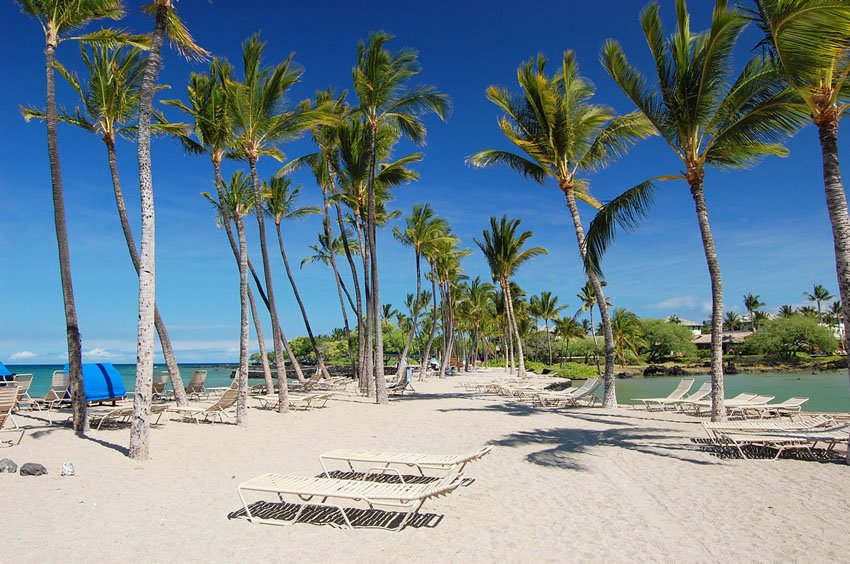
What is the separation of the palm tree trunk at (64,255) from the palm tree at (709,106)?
11008mm

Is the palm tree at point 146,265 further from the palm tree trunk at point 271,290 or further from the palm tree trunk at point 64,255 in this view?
the palm tree trunk at point 271,290

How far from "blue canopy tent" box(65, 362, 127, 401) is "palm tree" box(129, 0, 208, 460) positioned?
689cm

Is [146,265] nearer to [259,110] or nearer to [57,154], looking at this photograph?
[57,154]

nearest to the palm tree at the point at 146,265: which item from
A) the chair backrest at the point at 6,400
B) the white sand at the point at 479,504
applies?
the white sand at the point at 479,504

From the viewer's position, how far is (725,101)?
9.89 metres

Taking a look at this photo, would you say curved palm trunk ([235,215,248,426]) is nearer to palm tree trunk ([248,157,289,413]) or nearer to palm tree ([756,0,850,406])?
palm tree trunk ([248,157,289,413])

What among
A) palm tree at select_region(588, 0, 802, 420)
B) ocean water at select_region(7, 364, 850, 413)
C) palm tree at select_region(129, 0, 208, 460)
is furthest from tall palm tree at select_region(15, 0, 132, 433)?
ocean water at select_region(7, 364, 850, 413)

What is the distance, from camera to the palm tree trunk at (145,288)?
24.3ft

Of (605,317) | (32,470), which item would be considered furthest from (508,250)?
(32,470)

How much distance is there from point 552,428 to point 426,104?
393 inches

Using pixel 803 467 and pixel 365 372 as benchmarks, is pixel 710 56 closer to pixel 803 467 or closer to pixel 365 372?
pixel 803 467

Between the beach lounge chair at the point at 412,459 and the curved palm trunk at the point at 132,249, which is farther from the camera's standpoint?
the curved palm trunk at the point at 132,249

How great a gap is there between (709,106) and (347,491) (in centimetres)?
981

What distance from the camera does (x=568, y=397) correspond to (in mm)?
14922
